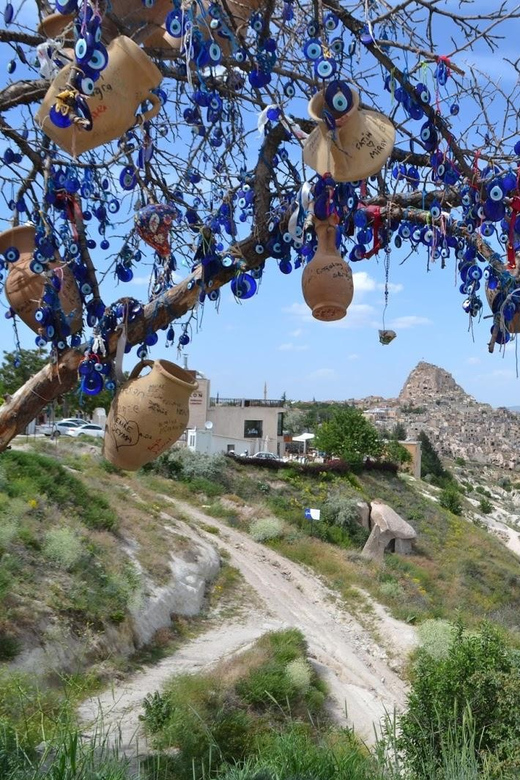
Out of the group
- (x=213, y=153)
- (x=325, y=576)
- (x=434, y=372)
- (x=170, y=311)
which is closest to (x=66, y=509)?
(x=325, y=576)

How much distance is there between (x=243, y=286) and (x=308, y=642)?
8193 millimetres

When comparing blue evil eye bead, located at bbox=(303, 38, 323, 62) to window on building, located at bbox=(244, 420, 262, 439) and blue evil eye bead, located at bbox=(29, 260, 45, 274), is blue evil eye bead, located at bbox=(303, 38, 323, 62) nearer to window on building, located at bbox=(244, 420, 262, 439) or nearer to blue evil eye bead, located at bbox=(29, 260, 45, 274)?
blue evil eye bead, located at bbox=(29, 260, 45, 274)

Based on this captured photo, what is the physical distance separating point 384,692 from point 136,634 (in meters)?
3.15

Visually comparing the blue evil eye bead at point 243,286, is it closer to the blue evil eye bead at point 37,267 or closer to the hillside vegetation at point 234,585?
the blue evil eye bead at point 37,267

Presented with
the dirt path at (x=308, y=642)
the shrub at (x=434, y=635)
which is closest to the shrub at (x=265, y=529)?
the dirt path at (x=308, y=642)

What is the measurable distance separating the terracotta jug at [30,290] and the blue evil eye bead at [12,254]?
0.04 feet

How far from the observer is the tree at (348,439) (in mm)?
26922

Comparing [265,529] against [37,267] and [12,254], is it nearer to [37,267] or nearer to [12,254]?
[12,254]

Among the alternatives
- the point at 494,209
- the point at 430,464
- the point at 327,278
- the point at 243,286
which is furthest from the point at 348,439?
the point at 327,278

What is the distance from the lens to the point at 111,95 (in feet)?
7.17

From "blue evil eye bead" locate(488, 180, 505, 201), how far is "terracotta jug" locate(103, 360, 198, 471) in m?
1.20

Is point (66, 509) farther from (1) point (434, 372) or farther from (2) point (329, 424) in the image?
(1) point (434, 372)

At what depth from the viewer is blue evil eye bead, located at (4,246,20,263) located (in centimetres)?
279

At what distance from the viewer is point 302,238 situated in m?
2.66
